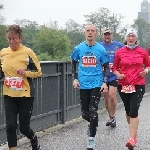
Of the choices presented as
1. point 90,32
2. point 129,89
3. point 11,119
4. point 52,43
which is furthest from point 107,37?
point 52,43

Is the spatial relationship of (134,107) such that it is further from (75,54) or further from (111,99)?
(111,99)

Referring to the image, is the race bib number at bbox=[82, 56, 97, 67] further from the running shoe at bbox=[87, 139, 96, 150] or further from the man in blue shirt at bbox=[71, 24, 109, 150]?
the running shoe at bbox=[87, 139, 96, 150]

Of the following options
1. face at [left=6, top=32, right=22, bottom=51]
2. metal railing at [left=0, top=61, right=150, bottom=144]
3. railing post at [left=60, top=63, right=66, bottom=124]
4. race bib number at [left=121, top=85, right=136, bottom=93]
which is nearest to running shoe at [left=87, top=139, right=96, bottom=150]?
race bib number at [left=121, top=85, right=136, bottom=93]

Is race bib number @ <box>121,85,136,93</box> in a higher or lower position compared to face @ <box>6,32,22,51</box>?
lower

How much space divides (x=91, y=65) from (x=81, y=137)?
1.61m

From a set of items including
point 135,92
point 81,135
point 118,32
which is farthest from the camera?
point 118,32

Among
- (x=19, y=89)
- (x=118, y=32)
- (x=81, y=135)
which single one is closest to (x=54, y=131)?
(x=81, y=135)

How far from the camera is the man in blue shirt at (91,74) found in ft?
21.2

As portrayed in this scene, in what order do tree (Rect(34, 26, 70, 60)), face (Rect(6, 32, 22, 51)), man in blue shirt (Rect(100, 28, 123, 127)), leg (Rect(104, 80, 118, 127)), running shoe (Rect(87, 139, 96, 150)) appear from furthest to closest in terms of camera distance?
tree (Rect(34, 26, 70, 60))
leg (Rect(104, 80, 118, 127))
man in blue shirt (Rect(100, 28, 123, 127))
running shoe (Rect(87, 139, 96, 150))
face (Rect(6, 32, 22, 51))

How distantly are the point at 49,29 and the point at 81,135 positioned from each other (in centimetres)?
13959

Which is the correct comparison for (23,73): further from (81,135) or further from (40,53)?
(40,53)

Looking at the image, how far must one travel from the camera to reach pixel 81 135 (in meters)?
7.71

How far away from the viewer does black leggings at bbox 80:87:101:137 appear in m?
6.47

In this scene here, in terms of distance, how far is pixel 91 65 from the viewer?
650 centimetres
